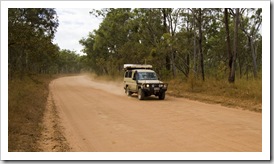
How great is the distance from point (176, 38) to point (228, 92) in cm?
988

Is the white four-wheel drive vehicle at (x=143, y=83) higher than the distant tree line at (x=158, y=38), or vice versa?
the distant tree line at (x=158, y=38)

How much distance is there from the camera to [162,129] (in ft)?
30.1

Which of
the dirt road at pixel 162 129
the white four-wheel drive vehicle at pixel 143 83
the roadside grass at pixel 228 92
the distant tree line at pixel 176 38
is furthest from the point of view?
the distant tree line at pixel 176 38

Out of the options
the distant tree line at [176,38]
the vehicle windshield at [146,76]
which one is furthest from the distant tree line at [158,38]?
the vehicle windshield at [146,76]

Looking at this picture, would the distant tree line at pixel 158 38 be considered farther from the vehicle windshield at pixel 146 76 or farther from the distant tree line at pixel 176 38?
the vehicle windshield at pixel 146 76

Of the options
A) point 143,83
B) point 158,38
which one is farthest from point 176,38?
point 143,83

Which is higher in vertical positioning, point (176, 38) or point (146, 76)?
point (176, 38)

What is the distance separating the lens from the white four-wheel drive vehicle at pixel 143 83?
17719mm

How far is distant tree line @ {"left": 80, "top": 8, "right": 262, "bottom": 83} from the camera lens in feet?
80.5

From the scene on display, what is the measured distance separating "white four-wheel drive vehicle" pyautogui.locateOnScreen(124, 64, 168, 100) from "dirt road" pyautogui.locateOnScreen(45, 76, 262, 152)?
175 inches

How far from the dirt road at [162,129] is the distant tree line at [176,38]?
973 cm

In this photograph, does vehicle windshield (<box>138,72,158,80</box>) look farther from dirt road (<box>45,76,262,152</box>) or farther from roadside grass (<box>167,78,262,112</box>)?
dirt road (<box>45,76,262,152</box>)

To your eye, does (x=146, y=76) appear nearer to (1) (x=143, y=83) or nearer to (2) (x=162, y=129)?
(1) (x=143, y=83)

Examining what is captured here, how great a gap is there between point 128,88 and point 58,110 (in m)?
7.72
